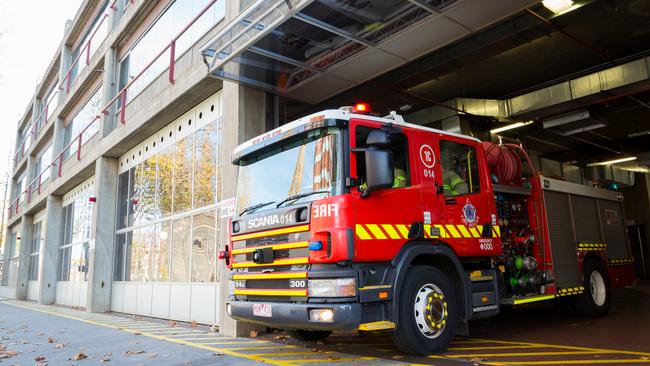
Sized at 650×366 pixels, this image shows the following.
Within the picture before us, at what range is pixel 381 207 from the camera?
206 inches

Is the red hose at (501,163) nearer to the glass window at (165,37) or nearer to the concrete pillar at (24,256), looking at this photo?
the glass window at (165,37)

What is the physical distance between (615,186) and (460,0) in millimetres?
6624

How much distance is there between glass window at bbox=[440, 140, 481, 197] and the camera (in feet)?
20.3

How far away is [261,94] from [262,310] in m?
4.70

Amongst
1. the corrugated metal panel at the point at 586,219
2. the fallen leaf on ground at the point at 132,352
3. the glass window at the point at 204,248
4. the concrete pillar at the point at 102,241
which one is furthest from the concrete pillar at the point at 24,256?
the corrugated metal panel at the point at 586,219

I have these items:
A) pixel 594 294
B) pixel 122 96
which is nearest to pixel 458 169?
pixel 594 294

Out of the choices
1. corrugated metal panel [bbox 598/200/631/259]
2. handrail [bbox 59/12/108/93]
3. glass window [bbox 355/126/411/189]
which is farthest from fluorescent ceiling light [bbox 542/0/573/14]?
handrail [bbox 59/12/108/93]

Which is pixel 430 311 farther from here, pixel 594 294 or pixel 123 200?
pixel 123 200

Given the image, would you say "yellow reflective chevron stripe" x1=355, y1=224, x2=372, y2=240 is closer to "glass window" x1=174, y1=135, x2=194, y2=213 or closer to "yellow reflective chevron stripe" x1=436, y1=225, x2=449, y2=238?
"yellow reflective chevron stripe" x1=436, y1=225, x2=449, y2=238

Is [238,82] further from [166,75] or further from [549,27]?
[549,27]

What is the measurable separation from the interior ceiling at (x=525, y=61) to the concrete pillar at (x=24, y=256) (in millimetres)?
23244

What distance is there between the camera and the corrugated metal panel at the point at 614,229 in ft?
30.0

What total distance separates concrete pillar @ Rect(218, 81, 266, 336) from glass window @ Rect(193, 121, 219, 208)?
1.46m

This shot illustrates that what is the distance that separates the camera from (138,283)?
42.7ft
